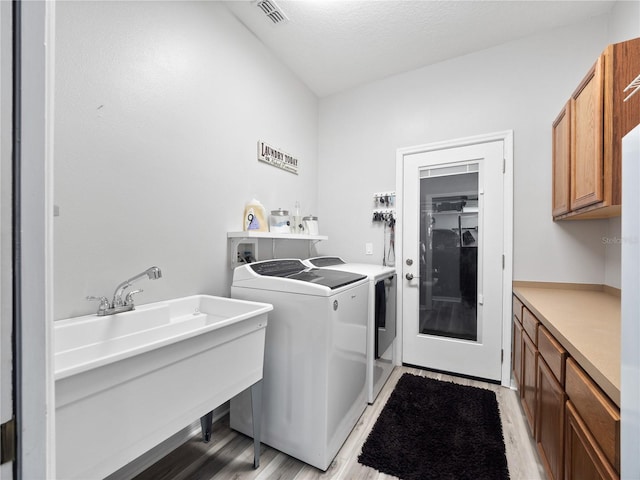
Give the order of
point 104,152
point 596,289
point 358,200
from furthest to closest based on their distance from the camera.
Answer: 1. point 358,200
2. point 596,289
3. point 104,152

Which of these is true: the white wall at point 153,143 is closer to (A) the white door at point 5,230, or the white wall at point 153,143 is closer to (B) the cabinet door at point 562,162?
(A) the white door at point 5,230

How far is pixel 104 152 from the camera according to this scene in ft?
4.55

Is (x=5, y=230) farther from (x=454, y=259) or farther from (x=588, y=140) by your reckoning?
(x=454, y=259)

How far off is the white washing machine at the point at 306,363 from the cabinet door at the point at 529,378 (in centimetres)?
100

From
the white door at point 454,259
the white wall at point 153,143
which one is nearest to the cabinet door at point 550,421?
the white door at point 454,259

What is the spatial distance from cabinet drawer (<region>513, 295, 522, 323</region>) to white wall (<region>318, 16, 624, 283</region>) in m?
0.27

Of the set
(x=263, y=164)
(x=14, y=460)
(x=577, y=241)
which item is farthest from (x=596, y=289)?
(x=14, y=460)

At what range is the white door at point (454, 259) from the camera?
2.49 meters

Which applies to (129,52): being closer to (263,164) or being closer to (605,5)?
(263,164)

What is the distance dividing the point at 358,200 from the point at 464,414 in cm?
204

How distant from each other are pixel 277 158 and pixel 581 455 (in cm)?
251

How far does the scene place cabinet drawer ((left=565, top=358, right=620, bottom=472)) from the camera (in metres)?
0.77

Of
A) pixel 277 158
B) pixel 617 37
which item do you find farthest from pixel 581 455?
pixel 617 37

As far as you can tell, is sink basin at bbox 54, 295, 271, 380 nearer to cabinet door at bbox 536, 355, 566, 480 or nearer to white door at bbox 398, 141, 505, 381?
cabinet door at bbox 536, 355, 566, 480
